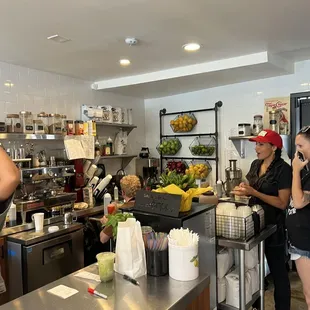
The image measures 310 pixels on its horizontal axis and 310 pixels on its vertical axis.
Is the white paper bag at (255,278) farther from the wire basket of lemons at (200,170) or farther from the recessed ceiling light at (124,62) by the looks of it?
the recessed ceiling light at (124,62)

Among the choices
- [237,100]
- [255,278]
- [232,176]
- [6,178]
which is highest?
[237,100]

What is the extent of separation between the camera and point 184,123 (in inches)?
175

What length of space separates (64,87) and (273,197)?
9.03 ft

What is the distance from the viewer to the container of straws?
1528 mm

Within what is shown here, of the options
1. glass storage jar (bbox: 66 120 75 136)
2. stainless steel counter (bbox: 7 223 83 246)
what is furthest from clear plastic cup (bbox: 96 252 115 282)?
glass storage jar (bbox: 66 120 75 136)

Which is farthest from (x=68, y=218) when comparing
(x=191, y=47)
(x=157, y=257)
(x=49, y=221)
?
(x=191, y=47)

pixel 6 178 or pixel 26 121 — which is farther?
pixel 26 121

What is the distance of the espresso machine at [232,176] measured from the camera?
13.1ft

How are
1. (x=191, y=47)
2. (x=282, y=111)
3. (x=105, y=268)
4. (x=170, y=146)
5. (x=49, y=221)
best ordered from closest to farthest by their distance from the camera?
(x=105, y=268)
(x=191, y=47)
(x=49, y=221)
(x=282, y=111)
(x=170, y=146)

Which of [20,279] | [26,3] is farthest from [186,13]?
[20,279]

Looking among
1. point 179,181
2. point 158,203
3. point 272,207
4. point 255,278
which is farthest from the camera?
point 272,207

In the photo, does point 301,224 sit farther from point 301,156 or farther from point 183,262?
point 183,262

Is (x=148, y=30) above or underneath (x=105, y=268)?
above

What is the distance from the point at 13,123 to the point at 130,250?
7.48 feet
